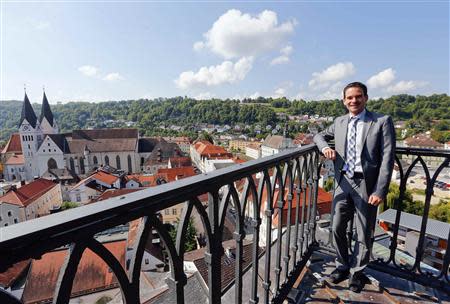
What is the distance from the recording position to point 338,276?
9.00 feet

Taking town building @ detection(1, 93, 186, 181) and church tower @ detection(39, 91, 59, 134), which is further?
church tower @ detection(39, 91, 59, 134)

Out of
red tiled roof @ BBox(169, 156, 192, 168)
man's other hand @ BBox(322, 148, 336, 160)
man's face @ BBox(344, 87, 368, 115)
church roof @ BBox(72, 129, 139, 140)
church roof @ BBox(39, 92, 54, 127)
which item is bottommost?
red tiled roof @ BBox(169, 156, 192, 168)

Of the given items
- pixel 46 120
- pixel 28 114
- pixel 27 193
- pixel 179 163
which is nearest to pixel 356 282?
pixel 27 193

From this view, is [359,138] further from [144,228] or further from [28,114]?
[28,114]

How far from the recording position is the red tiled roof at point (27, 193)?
24.2m

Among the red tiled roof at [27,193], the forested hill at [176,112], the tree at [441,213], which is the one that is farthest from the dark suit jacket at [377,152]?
the forested hill at [176,112]

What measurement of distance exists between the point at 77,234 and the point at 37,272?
531 inches

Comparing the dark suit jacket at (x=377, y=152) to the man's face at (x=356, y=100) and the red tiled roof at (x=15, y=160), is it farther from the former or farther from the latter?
the red tiled roof at (x=15, y=160)

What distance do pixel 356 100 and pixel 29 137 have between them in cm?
5566

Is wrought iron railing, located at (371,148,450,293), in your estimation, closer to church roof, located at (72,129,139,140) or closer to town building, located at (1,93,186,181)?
town building, located at (1,93,186,181)

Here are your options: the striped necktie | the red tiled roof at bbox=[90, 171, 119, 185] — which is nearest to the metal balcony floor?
the striped necktie

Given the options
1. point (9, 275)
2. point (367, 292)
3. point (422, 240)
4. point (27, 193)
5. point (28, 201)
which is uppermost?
point (422, 240)

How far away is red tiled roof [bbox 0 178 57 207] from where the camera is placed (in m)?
24.2

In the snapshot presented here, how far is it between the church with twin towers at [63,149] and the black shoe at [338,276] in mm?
50499
